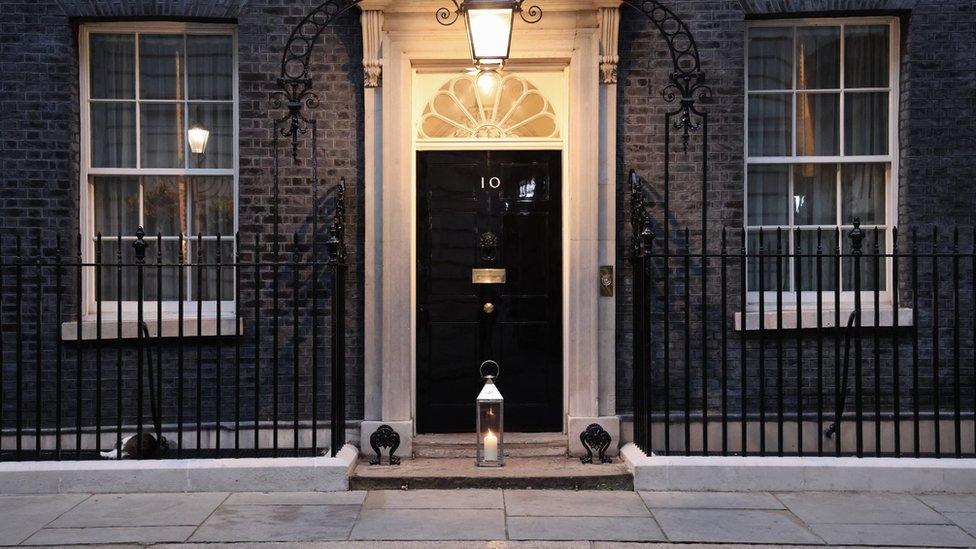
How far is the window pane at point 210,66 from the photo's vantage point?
788cm

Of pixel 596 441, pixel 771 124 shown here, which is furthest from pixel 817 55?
pixel 596 441

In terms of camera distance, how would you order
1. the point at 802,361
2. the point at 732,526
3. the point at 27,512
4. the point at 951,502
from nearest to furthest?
the point at 732,526
the point at 27,512
the point at 951,502
the point at 802,361

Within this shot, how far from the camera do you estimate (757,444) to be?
770 centimetres

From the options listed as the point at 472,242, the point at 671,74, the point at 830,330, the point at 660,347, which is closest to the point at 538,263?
the point at 472,242

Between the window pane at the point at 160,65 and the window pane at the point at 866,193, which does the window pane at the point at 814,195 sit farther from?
the window pane at the point at 160,65

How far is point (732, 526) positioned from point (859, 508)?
100 centimetres

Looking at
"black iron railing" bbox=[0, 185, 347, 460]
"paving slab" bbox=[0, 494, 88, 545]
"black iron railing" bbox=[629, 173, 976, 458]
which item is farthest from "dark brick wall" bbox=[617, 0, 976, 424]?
"paving slab" bbox=[0, 494, 88, 545]

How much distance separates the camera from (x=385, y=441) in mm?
7328

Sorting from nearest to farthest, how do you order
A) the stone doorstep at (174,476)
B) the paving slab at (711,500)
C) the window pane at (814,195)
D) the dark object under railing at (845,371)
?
the paving slab at (711,500) < the stone doorstep at (174,476) < the dark object under railing at (845,371) < the window pane at (814,195)

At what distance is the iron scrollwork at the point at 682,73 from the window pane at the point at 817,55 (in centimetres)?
87

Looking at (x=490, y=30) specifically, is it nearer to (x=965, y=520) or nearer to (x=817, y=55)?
(x=817, y=55)

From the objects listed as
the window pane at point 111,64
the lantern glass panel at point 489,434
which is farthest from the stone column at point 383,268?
the window pane at point 111,64

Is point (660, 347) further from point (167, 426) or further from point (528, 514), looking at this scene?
point (167, 426)

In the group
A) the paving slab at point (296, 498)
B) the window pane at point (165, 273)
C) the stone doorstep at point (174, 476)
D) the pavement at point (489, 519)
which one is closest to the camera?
the pavement at point (489, 519)
